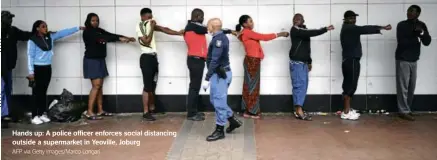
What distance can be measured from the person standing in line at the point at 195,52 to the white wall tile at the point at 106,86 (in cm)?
151

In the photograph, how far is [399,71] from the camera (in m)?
8.71

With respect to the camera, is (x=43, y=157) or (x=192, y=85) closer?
(x=43, y=157)

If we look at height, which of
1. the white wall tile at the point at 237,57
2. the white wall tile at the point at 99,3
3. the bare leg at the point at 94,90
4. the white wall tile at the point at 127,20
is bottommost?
the bare leg at the point at 94,90

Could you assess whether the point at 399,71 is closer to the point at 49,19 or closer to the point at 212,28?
the point at 212,28

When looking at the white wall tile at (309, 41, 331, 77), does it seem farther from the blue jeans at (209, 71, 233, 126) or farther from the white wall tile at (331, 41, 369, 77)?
the blue jeans at (209, 71, 233, 126)

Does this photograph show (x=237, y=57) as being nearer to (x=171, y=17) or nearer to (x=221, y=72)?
(x=171, y=17)

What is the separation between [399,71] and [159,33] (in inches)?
163

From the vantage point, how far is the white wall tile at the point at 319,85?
9258 millimetres

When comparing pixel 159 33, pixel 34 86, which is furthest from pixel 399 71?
pixel 34 86

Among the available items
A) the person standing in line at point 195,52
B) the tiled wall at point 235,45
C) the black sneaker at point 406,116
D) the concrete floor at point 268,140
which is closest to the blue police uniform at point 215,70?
the concrete floor at point 268,140

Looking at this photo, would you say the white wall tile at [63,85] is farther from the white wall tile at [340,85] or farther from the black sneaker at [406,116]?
the black sneaker at [406,116]

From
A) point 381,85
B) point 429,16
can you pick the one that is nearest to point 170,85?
point 381,85

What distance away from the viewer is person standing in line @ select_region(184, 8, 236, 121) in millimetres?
8486

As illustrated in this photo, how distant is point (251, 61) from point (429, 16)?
10.6ft
